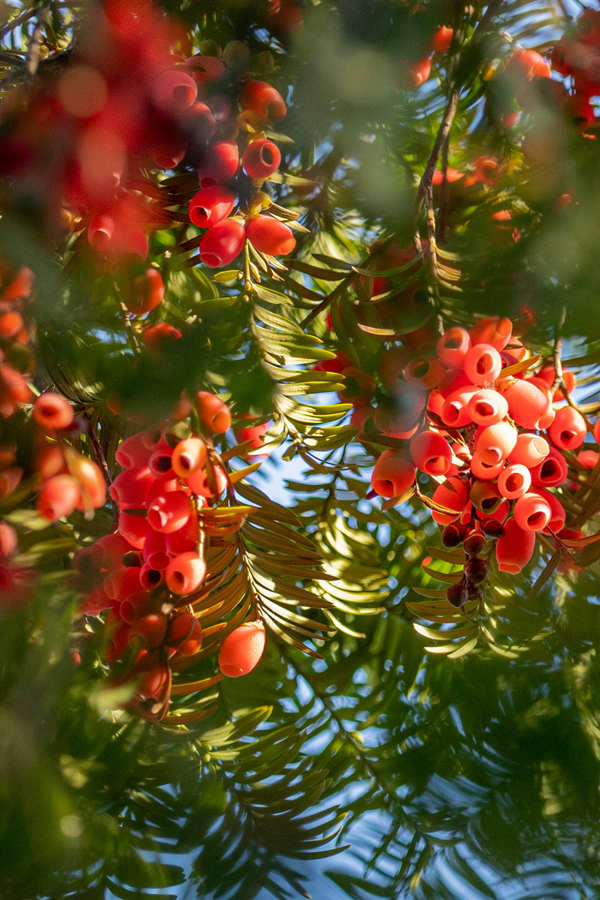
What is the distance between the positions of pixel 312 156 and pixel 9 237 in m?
0.38

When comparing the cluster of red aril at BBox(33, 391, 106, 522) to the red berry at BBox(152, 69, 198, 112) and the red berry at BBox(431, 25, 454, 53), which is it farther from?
the red berry at BBox(431, 25, 454, 53)

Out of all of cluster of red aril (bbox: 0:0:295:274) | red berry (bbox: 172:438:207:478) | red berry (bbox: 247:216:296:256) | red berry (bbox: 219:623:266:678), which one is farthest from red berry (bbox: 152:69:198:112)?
red berry (bbox: 219:623:266:678)

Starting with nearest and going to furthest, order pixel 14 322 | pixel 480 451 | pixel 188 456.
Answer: pixel 14 322, pixel 188 456, pixel 480 451

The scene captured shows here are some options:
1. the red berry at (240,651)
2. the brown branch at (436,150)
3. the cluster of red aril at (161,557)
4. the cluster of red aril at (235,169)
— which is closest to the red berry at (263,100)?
the cluster of red aril at (235,169)

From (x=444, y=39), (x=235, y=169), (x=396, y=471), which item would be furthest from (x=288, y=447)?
(x=444, y=39)

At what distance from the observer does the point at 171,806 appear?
0.43 metres

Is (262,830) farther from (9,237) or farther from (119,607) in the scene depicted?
(9,237)

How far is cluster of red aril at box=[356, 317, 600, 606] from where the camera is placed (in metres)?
0.51

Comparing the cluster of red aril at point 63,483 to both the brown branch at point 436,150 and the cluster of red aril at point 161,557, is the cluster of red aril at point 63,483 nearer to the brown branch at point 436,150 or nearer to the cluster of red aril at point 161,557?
the cluster of red aril at point 161,557

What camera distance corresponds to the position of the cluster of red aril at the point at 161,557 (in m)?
0.39

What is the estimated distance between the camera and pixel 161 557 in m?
0.45

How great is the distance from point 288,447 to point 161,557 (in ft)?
0.52

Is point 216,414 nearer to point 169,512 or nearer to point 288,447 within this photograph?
point 169,512

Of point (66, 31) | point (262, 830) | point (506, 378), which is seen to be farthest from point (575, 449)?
point (66, 31)
